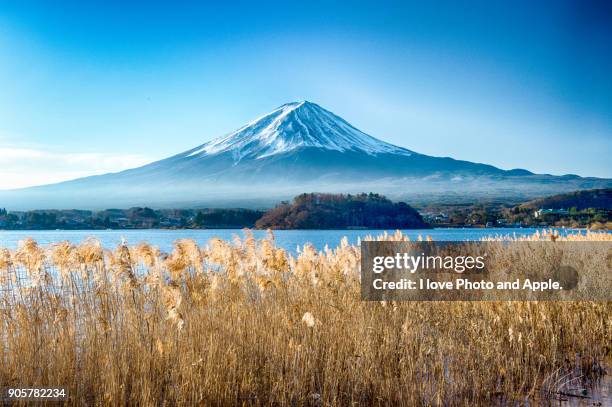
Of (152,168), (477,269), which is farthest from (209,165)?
(477,269)

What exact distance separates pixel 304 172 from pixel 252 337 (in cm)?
15080

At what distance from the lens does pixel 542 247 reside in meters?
10.8

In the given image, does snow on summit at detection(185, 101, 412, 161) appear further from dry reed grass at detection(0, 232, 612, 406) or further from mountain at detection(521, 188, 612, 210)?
dry reed grass at detection(0, 232, 612, 406)

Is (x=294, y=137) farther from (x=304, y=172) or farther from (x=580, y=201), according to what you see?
(x=580, y=201)

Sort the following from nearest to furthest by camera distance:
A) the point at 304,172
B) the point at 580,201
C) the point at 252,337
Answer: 1. the point at 252,337
2. the point at 580,201
3. the point at 304,172

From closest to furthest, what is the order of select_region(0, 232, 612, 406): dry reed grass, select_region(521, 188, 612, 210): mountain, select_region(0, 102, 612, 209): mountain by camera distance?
select_region(0, 232, 612, 406): dry reed grass, select_region(521, 188, 612, 210): mountain, select_region(0, 102, 612, 209): mountain

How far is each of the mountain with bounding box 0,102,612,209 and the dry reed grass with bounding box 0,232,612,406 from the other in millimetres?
134615

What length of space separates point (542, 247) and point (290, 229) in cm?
8058

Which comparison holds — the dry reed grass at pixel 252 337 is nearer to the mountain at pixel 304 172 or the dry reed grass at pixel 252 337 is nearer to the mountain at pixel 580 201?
the mountain at pixel 580 201

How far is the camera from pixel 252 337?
21.0ft

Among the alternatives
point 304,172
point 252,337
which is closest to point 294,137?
point 304,172

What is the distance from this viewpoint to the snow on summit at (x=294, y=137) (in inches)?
6398

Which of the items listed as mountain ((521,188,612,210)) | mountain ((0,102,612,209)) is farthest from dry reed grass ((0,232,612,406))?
mountain ((0,102,612,209))

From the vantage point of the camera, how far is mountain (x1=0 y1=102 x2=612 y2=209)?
148625mm
